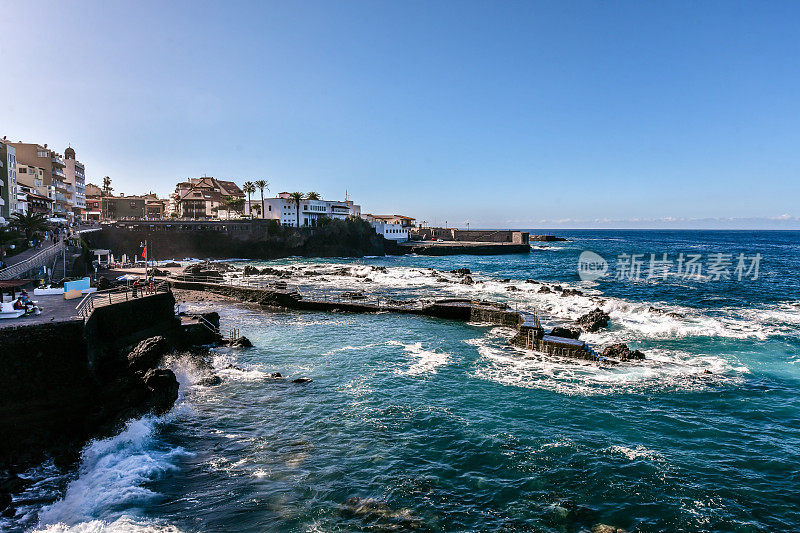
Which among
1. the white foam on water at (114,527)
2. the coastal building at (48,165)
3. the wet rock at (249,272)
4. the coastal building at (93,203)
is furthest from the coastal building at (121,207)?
the white foam on water at (114,527)

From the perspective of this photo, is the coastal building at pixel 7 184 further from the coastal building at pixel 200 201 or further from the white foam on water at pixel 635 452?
the white foam on water at pixel 635 452

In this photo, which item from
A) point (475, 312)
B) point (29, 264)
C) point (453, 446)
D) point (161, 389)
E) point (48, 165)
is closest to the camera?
point (453, 446)

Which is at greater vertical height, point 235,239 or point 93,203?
point 93,203

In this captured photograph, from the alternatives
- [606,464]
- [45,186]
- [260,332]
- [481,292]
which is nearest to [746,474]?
[606,464]

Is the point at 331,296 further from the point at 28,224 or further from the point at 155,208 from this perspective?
the point at 155,208

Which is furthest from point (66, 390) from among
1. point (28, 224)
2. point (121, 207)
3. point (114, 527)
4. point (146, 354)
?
point (121, 207)

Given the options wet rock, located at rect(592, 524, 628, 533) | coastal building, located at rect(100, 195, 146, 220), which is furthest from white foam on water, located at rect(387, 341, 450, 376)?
coastal building, located at rect(100, 195, 146, 220)

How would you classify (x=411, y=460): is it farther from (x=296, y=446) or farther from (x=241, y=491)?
(x=241, y=491)

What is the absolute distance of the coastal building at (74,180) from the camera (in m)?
102

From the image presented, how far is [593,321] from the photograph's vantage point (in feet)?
115

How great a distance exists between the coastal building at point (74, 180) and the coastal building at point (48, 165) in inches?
238

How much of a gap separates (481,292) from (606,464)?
1501 inches

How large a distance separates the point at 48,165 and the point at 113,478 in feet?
319

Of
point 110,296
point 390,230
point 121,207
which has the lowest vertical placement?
point 110,296
